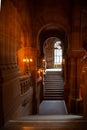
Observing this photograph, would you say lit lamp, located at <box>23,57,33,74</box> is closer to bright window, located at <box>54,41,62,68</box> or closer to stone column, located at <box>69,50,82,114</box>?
stone column, located at <box>69,50,82,114</box>

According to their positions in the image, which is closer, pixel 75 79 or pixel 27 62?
pixel 75 79

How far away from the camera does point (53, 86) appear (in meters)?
17.0

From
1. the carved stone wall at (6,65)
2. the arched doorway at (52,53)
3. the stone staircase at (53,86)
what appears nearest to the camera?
the carved stone wall at (6,65)

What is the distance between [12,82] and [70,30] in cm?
619

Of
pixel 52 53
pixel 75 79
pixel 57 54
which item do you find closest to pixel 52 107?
pixel 75 79

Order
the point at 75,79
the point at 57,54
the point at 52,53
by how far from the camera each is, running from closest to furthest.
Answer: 1. the point at 75,79
2. the point at 52,53
3. the point at 57,54

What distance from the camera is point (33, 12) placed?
11.0 metres

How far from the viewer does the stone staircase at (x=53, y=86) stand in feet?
52.1

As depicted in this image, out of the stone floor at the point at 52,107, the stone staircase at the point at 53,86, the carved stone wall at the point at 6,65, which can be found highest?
the carved stone wall at the point at 6,65

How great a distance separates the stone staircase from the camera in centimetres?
1587

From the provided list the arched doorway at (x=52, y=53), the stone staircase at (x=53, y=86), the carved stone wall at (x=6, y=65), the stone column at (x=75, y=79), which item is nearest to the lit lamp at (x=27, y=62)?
the stone column at (x=75, y=79)

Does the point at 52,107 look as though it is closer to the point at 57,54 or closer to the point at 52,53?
the point at 52,53

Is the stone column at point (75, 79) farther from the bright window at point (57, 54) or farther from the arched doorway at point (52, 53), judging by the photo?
the bright window at point (57, 54)

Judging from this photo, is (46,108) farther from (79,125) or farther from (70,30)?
(79,125)
